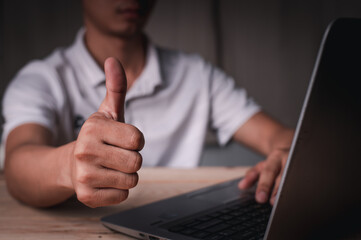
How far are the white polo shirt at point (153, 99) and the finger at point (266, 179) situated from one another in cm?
49

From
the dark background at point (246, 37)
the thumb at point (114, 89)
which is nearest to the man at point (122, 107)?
the thumb at point (114, 89)

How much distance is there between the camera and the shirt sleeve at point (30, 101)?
78 centimetres

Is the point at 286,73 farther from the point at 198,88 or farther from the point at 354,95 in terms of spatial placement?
the point at 354,95

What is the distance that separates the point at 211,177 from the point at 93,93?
48 centimetres


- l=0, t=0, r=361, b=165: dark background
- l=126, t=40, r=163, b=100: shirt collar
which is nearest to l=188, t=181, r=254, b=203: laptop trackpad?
l=126, t=40, r=163, b=100: shirt collar

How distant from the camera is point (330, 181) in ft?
1.12

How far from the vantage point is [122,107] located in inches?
15.1

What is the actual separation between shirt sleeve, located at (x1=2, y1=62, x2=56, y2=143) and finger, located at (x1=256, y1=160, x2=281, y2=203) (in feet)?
1.53

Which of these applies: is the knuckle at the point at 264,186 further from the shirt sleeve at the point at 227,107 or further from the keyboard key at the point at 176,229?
the shirt sleeve at the point at 227,107

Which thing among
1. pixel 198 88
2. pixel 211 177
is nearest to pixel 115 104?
pixel 211 177

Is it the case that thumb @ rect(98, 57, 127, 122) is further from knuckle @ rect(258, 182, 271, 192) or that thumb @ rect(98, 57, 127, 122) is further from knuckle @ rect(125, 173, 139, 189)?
knuckle @ rect(258, 182, 271, 192)

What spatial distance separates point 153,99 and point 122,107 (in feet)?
2.40

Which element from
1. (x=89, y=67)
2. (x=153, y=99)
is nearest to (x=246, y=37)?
(x=153, y=99)

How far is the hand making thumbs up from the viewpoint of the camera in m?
0.36
